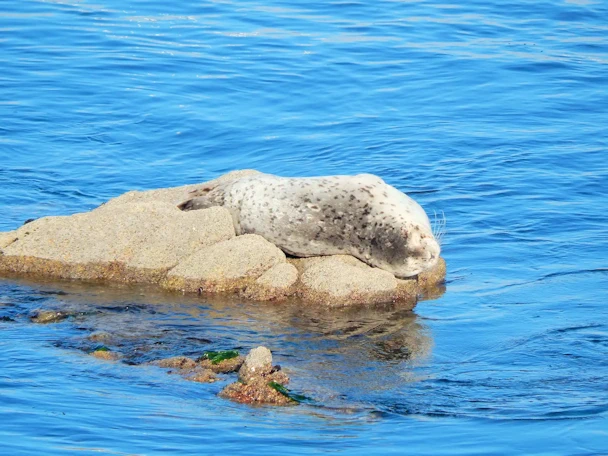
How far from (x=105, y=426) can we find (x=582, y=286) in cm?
434

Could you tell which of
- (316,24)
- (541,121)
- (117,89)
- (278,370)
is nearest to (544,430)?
(278,370)

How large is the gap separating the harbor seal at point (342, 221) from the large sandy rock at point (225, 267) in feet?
1.02

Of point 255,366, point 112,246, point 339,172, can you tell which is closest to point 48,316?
point 112,246

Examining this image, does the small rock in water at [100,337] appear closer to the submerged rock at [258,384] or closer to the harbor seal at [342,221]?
the submerged rock at [258,384]

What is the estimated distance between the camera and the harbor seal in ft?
27.9

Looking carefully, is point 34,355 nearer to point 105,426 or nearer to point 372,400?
point 105,426

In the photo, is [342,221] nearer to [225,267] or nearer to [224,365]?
[225,267]

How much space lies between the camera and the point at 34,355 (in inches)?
277

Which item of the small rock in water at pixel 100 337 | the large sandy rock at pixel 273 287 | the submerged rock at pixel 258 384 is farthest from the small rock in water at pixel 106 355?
the large sandy rock at pixel 273 287

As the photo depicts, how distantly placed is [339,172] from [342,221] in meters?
3.47

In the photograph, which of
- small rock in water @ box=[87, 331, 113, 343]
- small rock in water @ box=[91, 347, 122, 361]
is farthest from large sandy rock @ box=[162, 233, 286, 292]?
small rock in water @ box=[91, 347, 122, 361]

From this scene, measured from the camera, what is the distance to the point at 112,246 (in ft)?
28.5

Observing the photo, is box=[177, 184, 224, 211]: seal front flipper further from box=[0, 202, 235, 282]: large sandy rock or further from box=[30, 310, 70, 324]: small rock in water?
box=[30, 310, 70, 324]: small rock in water

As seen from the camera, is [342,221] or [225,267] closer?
[225,267]
